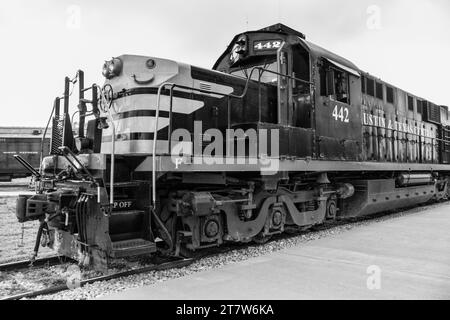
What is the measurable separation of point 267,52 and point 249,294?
196 inches

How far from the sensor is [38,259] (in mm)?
5598

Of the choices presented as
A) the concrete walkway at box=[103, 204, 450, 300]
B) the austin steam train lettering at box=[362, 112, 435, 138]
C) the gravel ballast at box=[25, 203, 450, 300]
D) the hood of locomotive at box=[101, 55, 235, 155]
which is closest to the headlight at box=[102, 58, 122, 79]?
the hood of locomotive at box=[101, 55, 235, 155]

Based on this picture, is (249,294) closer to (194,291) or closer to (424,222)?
(194,291)

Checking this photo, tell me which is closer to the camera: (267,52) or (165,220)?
(165,220)

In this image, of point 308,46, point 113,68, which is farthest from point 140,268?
point 308,46

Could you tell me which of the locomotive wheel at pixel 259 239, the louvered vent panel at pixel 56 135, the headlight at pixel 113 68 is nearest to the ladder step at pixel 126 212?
the louvered vent panel at pixel 56 135

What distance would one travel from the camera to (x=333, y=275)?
462cm

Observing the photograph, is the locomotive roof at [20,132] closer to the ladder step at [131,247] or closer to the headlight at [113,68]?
the headlight at [113,68]

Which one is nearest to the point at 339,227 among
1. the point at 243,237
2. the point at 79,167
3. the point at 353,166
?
the point at 353,166

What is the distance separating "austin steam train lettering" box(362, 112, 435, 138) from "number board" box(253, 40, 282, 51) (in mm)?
3087

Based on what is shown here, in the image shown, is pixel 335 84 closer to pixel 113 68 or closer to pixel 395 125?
pixel 395 125

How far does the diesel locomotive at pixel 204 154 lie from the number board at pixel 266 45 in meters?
0.02

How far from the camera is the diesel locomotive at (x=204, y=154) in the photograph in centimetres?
494

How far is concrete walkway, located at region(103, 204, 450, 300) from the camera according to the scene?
3.95 meters
